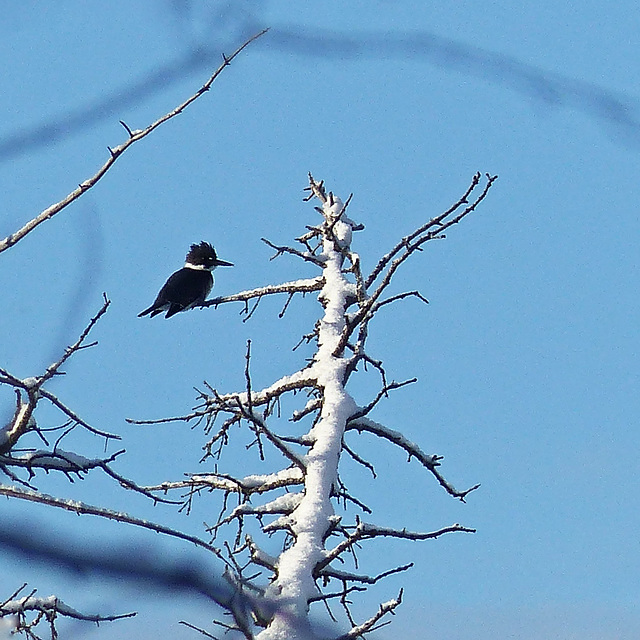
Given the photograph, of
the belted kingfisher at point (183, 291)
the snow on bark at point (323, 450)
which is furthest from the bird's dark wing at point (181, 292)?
the snow on bark at point (323, 450)

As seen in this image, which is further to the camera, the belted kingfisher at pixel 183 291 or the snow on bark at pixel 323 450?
the belted kingfisher at pixel 183 291

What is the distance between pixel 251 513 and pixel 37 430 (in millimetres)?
2820

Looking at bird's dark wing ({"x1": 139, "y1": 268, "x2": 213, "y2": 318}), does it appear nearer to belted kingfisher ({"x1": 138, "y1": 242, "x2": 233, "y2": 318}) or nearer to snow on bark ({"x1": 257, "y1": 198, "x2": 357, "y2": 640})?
belted kingfisher ({"x1": 138, "y1": 242, "x2": 233, "y2": 318})

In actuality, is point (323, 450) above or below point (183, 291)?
below

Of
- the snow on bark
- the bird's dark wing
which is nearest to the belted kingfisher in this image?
the bird's dark wing

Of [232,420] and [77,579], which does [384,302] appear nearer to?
[232,420]

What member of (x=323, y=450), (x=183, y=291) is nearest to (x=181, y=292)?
(x=183, y=291)

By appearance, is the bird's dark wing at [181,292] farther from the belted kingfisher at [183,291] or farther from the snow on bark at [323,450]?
the snow on bark at [323,450]

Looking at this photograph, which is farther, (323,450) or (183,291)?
(183,291)

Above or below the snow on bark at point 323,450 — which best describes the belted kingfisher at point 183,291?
above

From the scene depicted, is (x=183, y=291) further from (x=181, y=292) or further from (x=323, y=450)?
(x=323, y=450)

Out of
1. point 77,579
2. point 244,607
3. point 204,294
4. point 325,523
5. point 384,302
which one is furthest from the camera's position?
point 204,294

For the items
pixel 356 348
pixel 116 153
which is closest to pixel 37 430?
pixel 116 153

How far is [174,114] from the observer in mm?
2197
